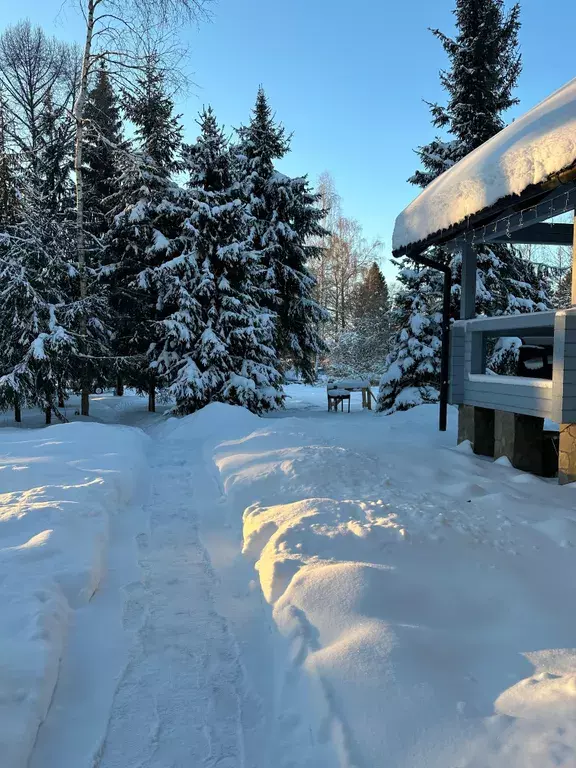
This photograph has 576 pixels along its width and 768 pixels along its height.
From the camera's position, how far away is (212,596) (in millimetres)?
3201

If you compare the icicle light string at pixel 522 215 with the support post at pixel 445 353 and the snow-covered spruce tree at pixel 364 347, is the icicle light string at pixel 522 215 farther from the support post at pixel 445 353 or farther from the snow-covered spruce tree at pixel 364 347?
the snow-covered spruce tree at pixel 364 347

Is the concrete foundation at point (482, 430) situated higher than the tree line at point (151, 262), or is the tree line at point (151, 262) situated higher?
the tree line at point (151, 262)

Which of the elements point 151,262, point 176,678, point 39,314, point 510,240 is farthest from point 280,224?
point 176,678

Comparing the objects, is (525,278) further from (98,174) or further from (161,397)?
(98,174)

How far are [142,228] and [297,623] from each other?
43.4 ft

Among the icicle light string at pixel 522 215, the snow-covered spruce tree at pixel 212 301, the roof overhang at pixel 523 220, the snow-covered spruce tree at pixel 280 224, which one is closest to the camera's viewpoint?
the roof overhang at pixel 523 220

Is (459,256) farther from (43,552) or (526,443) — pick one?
(43,552)

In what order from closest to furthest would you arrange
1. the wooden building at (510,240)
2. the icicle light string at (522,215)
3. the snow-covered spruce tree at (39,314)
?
the wooden building at (510,240) < the icicle light string at (522,215) < the snow-covered spruce tree at (39,314)

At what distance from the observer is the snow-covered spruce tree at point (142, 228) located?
43.4ft

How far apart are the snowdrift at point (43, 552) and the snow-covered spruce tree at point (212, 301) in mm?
5451

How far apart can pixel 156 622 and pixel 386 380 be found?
1081cm

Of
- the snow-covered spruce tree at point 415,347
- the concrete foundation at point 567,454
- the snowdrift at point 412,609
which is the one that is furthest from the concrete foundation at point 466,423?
the snow-covered spruce tree at point 415,347

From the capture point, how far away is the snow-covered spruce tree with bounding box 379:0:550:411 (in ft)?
39.7

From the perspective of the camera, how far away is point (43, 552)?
3.36 m
